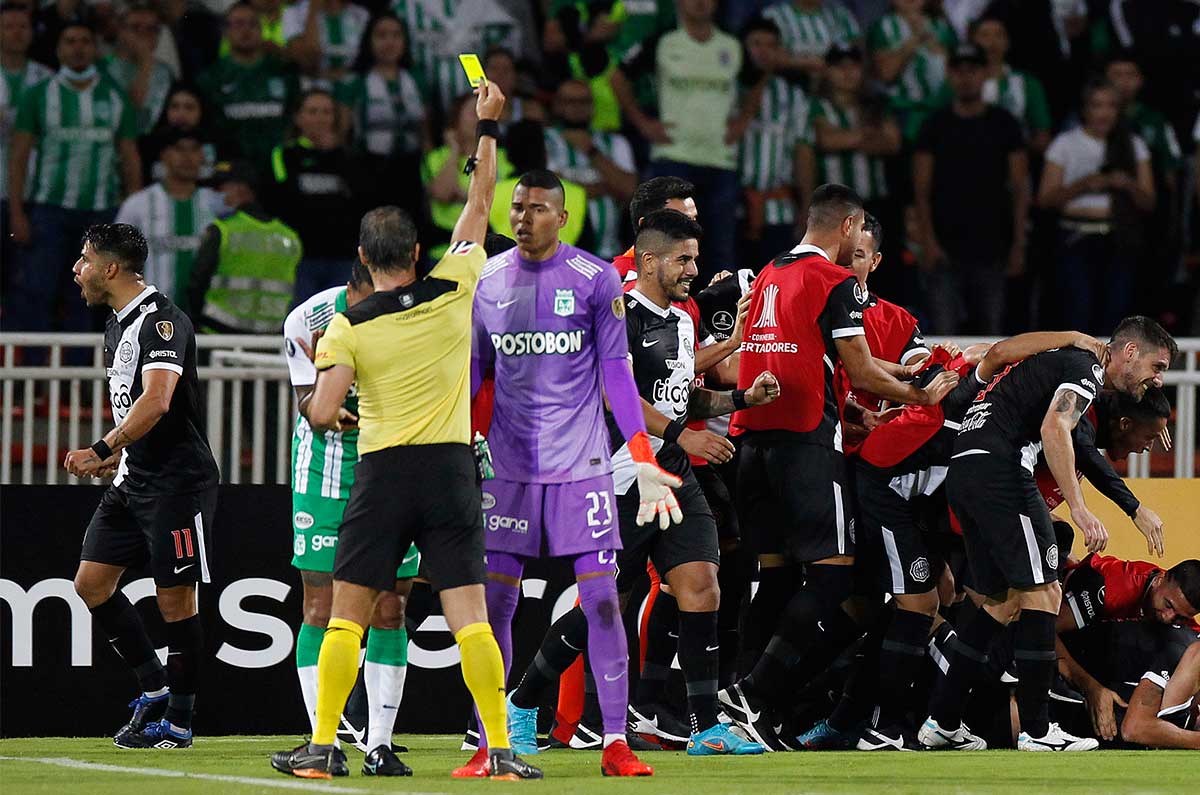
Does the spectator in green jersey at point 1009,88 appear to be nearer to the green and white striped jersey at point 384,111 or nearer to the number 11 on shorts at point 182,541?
the green and white striped jersey at point 384,111

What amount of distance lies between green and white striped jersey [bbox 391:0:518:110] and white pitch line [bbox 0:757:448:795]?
708 cm

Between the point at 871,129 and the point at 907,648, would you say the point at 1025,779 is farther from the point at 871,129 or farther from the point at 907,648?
the point at 871,129

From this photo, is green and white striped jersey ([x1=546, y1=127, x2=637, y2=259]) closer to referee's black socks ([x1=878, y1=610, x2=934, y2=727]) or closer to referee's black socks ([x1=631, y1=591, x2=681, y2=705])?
referee's black socks ([x1=631, y1=591, x2=681, y2=705])

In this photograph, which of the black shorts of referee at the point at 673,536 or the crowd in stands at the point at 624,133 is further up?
the crowd in stands at the point at 624,133

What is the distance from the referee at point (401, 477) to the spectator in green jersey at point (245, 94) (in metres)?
6.95

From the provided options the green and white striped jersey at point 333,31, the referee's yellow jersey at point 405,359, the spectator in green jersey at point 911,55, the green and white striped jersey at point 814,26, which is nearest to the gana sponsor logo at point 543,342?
the referee's yellow jersey at point 405,359

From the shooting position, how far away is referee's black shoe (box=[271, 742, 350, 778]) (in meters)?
6.80

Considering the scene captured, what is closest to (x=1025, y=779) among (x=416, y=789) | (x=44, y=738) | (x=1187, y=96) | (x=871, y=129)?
(x=416, y=789)

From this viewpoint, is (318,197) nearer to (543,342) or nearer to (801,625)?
(801,625)

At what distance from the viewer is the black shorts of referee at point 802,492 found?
859 cm

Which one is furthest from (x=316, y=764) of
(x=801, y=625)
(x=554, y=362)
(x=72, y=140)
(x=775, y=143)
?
(x=775, y=143)

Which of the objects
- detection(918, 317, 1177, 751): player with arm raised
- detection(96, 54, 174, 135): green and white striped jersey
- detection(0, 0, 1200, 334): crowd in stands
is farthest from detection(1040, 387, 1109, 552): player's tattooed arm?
detection(96, 54, 174, 135): green and white striped jersey

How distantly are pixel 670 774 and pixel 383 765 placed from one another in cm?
111

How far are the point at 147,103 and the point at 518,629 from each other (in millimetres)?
5459
